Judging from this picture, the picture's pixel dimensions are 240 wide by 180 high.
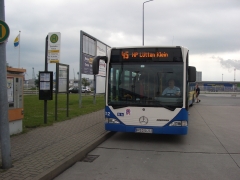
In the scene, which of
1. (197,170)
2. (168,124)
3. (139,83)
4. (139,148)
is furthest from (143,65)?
Result: (197,170)

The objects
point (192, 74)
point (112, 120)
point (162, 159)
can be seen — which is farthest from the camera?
point (112, 120)

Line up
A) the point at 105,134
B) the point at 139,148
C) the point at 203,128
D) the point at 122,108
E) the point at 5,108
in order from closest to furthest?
the point at 5,108 < the point at 139,148 < the point at 122,108 < the point at 105,134 < the point at 203,128

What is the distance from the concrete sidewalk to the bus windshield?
158 cm

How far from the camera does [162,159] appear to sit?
→ 6.83 meters

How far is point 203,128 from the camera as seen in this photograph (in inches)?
471

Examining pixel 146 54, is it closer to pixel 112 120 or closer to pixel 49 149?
pixel 112 120

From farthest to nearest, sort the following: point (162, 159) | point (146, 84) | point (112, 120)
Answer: point (112, 120) < point (146, 84) < point (162, 159)

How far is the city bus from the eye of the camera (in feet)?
27.2

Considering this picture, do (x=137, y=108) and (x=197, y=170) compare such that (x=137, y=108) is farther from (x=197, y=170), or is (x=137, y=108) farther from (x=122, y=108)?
(x=197, y=170)

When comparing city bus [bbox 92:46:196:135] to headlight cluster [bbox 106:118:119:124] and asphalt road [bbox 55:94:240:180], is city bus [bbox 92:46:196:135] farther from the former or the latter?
asphalt road [bbox 55:94:240:180]

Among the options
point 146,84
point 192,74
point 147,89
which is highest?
point 192,74

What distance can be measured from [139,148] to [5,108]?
4.18m

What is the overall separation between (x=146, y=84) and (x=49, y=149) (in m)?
3.50

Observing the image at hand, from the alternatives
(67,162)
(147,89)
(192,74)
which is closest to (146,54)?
(147,89)
